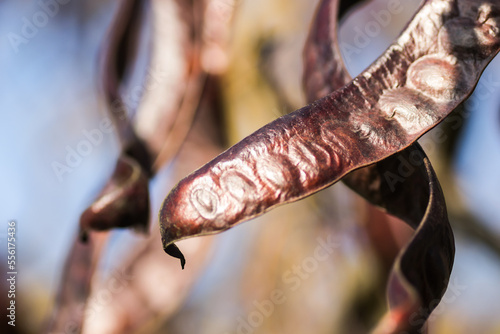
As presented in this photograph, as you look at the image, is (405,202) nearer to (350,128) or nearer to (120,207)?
(350,128)

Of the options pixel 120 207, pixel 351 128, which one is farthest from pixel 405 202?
pixel 120 207

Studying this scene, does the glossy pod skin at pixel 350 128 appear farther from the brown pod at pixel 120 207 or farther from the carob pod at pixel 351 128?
the brown pod at pixel 120 207

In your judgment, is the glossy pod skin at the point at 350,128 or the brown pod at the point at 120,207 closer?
the glossy pod skin at the point at 350,128

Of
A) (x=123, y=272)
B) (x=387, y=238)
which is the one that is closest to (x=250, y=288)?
(x=123, y=272)

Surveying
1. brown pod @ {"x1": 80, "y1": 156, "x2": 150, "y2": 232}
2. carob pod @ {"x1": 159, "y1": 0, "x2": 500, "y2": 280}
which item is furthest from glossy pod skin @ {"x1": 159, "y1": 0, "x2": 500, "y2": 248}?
brown pod @ {"x1": 80, "y1": 156, "x2": 150, "y2": 232}

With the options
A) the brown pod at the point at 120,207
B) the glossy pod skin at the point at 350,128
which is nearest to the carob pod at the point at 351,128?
the glossy pod skin at the point at 350,128

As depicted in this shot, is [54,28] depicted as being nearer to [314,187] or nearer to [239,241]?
[239,241]

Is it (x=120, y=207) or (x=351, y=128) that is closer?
(x=351, y=128)

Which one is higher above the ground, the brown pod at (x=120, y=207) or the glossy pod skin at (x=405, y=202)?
the brown pod at (x=120, y=207)

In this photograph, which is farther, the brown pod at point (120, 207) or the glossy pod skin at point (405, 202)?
the brown pod at point (120, 207)
